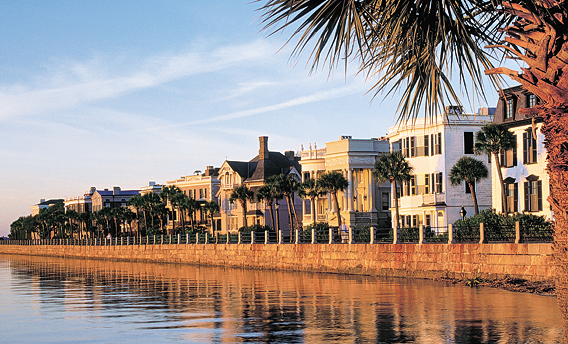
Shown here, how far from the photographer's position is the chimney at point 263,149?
85.9m

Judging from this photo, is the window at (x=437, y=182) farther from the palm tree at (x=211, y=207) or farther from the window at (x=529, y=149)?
the palm tree at (x=211, y=207)

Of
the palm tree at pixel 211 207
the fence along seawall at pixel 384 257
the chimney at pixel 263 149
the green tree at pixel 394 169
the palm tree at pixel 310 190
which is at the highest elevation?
the chimney at pixel 263 149

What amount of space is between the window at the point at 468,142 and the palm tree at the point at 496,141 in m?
9.21

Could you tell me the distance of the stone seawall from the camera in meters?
24.3

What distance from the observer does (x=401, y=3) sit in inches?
341

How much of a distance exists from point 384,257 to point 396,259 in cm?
94

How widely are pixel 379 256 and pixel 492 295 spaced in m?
11.7

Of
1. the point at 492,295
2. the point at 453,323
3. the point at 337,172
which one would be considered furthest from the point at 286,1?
the point at 337,172

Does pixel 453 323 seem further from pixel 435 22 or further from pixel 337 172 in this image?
pixel 337 172

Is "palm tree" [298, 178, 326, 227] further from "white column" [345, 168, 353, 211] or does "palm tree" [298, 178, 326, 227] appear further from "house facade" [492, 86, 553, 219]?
"house facade" [492, 86, 553, 219]

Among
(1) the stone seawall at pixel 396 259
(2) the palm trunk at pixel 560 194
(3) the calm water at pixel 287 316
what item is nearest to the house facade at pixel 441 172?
(1) the stone seawall at pixel 396 259

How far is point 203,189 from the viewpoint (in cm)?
9594

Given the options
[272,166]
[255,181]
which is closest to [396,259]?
[255,181]

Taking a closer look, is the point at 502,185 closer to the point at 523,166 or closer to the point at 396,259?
the point at 523,166
